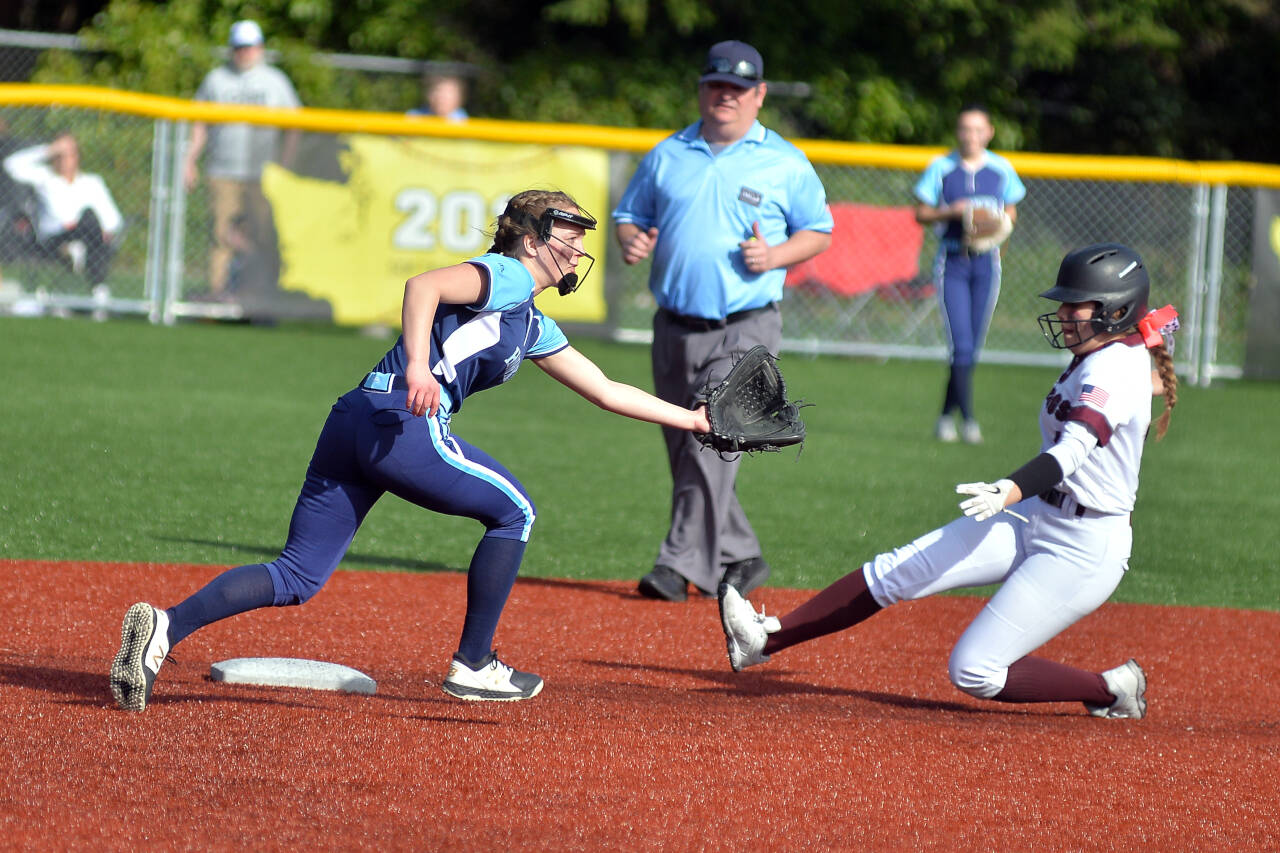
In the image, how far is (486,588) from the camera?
4.81 meters

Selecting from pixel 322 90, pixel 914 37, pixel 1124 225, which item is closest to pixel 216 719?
pixel 1124 225

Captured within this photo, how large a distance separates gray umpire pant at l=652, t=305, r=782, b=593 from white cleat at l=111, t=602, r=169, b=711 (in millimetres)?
2663

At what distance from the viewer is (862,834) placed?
12.6 ft

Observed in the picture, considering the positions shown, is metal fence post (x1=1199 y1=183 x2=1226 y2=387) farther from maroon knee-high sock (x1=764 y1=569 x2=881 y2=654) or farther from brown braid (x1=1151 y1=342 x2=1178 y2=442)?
maroon knee-high sock (x1=764 y1=569 x2=881 y2=654)

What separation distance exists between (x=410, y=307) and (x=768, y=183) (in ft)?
8.77

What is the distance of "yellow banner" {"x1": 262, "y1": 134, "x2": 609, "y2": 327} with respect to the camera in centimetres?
1454

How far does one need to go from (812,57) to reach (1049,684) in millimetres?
18649

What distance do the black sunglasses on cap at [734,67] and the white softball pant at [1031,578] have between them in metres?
2.43

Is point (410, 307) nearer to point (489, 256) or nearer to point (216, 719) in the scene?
point (489, 256)

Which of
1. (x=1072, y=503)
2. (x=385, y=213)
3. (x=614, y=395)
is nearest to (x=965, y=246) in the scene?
(x=385, y=213)

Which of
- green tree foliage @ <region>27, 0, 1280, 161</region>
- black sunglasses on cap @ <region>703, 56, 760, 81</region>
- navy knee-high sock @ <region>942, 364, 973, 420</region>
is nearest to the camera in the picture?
black sunglasses on cap @ <region>703, 56, 760, 81</region>

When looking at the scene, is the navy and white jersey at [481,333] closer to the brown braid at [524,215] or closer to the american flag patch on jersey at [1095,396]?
the brown braid at [524,215]

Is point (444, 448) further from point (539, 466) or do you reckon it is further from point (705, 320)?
point (539, 466)

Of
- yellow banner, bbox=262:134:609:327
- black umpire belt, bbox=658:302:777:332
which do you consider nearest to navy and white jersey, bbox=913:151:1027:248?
yellow banner, bbox=262:134:609:327
